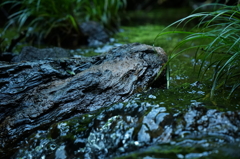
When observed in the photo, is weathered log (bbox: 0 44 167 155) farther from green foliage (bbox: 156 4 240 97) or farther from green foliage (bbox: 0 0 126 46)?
green foliage (bbox: 0 0 126 46)

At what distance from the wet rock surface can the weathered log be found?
0.59 feet

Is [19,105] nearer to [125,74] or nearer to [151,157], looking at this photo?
[125,74]

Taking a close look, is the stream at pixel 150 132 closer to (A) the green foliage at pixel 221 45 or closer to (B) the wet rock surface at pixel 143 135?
(B) the wet rock surface at pixel 143 135

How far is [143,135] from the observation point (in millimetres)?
1568

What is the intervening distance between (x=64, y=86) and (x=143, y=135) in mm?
927

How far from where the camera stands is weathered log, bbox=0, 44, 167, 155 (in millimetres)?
1950

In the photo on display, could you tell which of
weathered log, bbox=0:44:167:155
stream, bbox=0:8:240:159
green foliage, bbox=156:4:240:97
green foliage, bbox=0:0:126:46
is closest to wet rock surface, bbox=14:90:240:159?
stream, bbox=0:8:240:159

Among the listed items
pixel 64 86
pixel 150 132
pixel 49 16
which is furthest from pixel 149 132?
pixel 49 16

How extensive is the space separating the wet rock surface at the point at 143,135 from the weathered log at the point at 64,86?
0.59ft

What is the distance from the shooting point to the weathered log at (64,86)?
1950 mm

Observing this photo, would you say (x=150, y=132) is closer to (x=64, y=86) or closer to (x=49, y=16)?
(x=64, y=86)

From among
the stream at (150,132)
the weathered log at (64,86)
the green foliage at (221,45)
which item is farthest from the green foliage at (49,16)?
the stream at (150,132)

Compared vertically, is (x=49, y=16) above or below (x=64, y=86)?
above

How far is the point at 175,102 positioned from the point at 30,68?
4.66 feet
